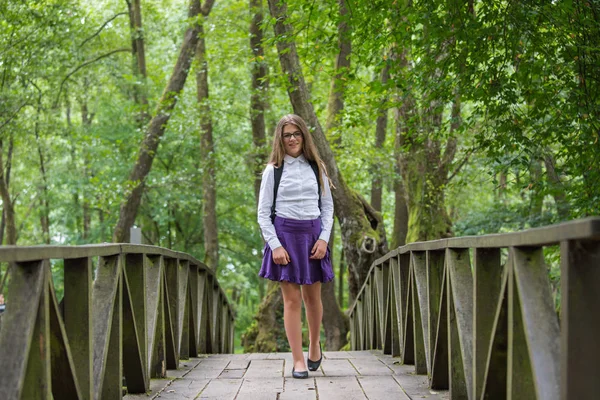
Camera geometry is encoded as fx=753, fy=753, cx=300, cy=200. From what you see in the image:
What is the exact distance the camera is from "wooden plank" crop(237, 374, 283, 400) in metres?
4.46

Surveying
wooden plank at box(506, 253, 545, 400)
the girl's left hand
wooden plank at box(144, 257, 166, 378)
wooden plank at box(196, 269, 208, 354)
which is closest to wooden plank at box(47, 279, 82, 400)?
wooden plank at box(506, 253, 545, 400)

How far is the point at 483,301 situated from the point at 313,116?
763 cm

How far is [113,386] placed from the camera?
3848mm

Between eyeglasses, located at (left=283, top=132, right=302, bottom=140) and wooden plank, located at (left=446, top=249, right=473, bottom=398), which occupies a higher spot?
eyeglasses, located at (left=283, top=132, right=302, bottom=140)

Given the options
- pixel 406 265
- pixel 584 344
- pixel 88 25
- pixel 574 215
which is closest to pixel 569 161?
pixel 574 215

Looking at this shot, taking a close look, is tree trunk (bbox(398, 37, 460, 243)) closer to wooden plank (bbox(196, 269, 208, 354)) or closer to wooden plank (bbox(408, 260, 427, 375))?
wooden plank (bbox(196, 269, 208, 354))

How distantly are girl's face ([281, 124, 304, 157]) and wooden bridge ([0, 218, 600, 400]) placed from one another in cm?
109

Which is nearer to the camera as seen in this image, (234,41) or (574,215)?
(574,215)

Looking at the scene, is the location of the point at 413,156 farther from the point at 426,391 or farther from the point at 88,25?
the point at 88,25

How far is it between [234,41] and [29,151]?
29.2 feet

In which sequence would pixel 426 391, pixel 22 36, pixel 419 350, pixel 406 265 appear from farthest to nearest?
pixel 22 36 < pixel 406 265 < pixel 419 350 < pixel 426 391

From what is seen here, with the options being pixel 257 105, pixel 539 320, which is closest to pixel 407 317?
pixel 539 320

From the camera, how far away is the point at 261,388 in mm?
4781

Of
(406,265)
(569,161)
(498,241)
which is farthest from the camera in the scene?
(569,161)
